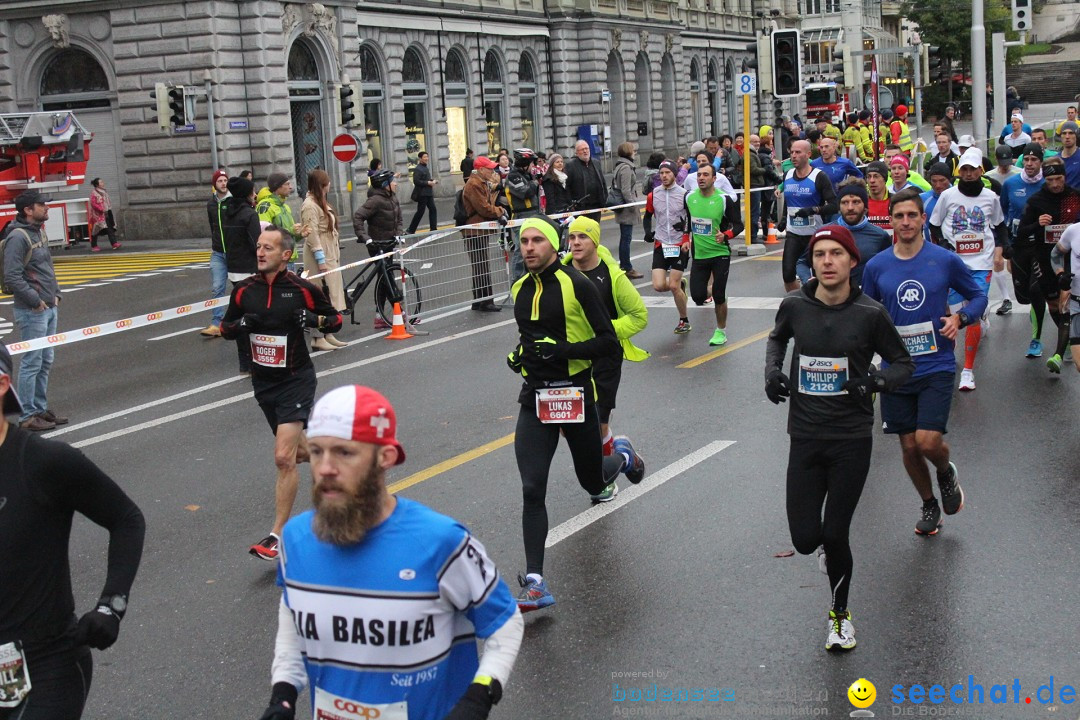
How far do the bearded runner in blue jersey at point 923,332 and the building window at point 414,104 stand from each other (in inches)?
1320

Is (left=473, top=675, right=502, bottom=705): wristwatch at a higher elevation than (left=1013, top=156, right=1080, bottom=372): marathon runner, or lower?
lower

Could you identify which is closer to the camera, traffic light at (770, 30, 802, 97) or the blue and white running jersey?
the blue and white running jersey

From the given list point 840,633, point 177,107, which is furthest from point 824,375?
point 177,107

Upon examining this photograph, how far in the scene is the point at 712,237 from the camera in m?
13.4

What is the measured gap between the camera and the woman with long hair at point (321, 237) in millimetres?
14367

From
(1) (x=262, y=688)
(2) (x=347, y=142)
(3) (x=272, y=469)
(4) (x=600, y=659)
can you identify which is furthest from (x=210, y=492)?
(2) (x=347, y=142)

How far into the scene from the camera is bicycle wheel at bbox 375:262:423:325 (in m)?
15.4

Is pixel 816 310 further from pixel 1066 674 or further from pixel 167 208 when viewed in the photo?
pixel 167 208

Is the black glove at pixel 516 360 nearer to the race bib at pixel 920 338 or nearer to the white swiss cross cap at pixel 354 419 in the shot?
the race bib at pixel 920 338

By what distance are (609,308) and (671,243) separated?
22.2 ft

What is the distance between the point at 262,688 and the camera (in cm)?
555

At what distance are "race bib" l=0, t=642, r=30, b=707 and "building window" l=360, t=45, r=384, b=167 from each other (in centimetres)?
3484

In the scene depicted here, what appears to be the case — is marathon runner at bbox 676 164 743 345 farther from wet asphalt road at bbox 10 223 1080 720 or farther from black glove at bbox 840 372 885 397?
black glove at bbox 840 372 885 397

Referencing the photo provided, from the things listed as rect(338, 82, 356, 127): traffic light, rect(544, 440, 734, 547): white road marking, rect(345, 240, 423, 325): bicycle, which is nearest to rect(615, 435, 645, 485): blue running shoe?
rect(544, 440, 734, 547): white road marking
